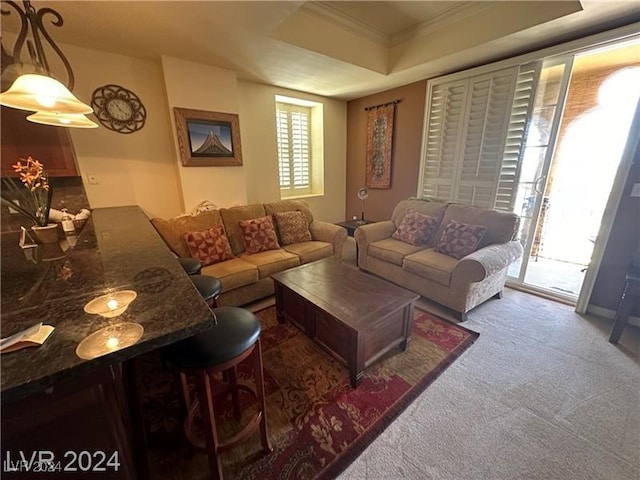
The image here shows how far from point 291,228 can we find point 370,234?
1.00m

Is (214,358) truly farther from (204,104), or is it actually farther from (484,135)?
(484,135)

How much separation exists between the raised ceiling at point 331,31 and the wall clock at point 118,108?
0.37m

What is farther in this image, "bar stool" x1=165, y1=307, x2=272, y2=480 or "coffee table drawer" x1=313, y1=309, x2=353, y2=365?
"coffee table drawer" x1=313, y1=309, x2=353, y2=365

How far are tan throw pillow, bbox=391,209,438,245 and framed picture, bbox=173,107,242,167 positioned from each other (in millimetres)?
2279

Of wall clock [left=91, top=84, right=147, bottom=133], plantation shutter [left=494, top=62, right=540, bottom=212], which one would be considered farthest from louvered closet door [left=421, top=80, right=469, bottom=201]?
wall clock [left=91, top=84, right=147, bottom=133]

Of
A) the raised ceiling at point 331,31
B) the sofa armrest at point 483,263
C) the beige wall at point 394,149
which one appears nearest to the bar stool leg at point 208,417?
the sofa armrest at point 483,263

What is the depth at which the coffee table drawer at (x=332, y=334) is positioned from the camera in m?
1.77

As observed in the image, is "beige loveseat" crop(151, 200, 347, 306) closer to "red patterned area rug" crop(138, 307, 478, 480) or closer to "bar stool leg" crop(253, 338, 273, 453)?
"red patterned area rug" crop(138, 307, 478, 480)

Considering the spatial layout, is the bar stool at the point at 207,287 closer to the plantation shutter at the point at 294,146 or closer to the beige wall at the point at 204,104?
the beige wall at the point at 204,104

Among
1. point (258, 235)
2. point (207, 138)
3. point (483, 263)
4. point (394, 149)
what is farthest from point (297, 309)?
point (394, 149)

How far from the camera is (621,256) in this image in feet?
7.61

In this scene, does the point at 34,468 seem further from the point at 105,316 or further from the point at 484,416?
the point at 484,416

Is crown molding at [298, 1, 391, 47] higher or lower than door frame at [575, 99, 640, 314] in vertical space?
higher

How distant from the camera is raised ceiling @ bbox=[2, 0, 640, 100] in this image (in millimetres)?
1952
